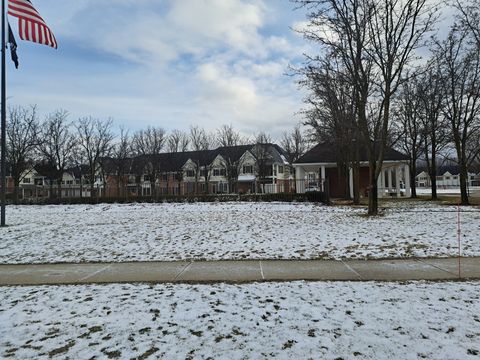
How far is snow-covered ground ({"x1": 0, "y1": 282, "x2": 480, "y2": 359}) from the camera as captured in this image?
4230mm

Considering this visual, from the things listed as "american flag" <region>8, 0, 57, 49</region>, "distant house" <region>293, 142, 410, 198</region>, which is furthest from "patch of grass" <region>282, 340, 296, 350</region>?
"distant house" <region>293, 142, 410, 198</region>

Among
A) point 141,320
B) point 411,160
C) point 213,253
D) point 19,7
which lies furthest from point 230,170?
point 141,320

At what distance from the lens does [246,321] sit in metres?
5.02

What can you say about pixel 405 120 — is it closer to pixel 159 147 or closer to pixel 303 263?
pixel 303 263

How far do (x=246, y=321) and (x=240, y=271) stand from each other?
287cm

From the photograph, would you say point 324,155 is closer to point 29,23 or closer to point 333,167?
point 333,167

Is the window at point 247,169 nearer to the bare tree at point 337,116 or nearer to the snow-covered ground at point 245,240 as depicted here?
the bare tree at point 337,116

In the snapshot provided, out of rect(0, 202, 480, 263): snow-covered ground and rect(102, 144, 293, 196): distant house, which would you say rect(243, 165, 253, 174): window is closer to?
rect(102, 144, 293, 196): distant house

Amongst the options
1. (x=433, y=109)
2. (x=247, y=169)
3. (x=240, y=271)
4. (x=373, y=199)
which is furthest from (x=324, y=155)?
(x=240, y=271)

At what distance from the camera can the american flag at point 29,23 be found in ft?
49.4

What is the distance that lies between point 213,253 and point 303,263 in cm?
236

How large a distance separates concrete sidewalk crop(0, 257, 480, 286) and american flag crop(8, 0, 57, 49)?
32.4 feet

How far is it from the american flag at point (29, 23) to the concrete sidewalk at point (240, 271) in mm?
9873

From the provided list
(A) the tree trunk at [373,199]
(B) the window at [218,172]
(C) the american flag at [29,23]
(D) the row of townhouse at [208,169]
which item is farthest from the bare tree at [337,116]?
(B) the window at [218,172]
